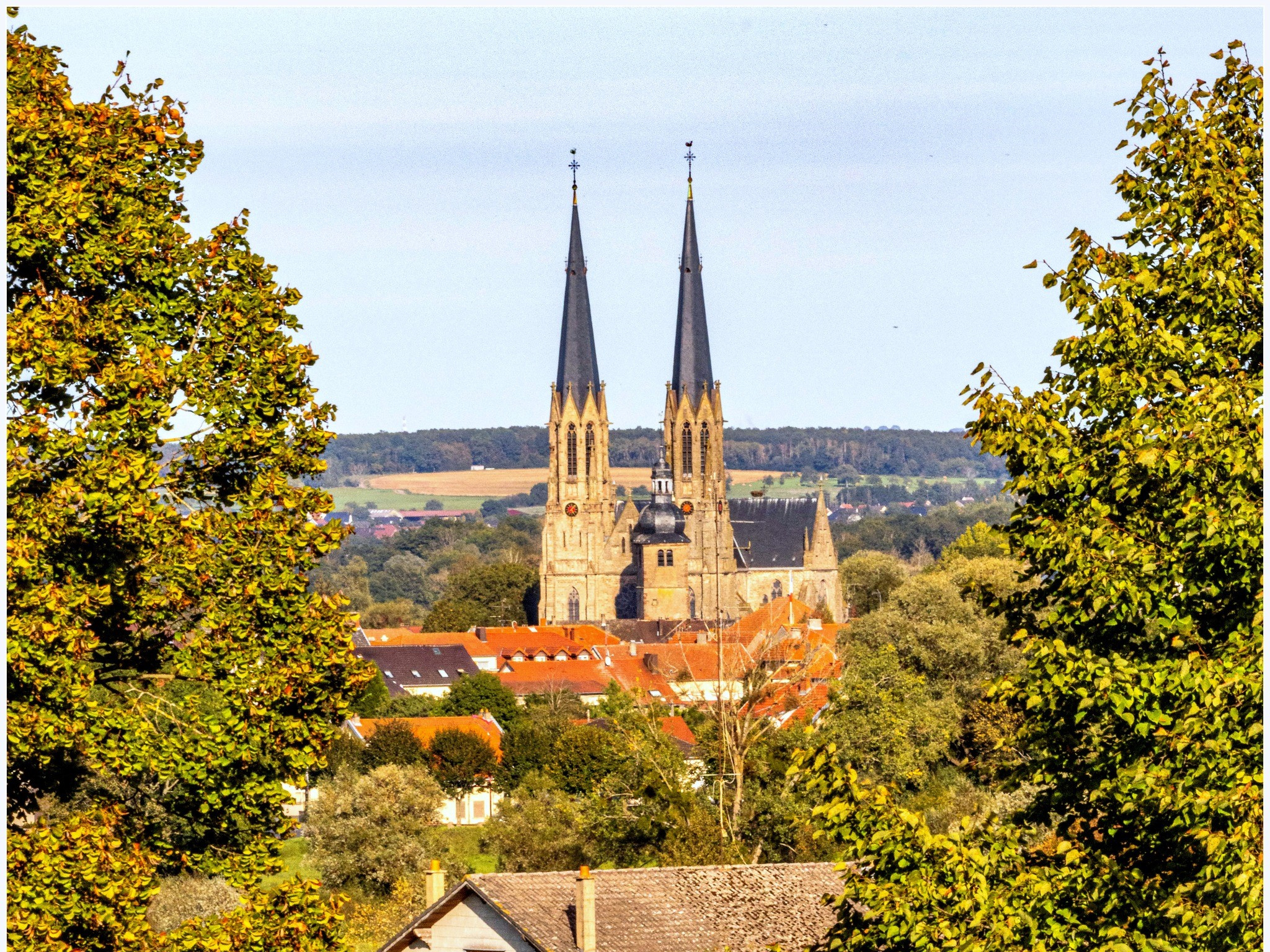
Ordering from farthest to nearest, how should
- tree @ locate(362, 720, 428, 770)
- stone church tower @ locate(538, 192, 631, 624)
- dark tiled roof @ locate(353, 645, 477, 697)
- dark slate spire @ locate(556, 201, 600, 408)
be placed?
stone church tower @ locate(538, 192, 631, 624)
dark slate spire @ locate(556, 201, 600, 408)
dark tiled roof @ locate(353, 645, 477, 697)
tree @ locate(362, 720, 428, 770)

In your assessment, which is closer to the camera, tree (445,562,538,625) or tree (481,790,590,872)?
tree (481,790,590,872)

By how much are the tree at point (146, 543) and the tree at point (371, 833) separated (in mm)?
31200

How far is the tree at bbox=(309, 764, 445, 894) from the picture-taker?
43.2 m

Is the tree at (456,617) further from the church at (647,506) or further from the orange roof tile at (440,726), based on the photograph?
the orange roof tile at (440,726)

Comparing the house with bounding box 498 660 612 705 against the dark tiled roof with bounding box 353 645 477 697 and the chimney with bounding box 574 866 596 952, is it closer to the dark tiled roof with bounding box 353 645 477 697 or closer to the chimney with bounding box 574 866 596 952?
the dark tiled roof with bounding box 353 645 477 697

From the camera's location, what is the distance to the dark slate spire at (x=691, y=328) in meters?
125

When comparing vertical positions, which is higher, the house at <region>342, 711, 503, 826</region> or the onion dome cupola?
the onion dome cupola

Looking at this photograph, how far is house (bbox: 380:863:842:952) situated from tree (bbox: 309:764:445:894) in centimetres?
1943

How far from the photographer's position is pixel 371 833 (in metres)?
43.8

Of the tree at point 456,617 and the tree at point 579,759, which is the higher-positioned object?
the tree at point 579,759

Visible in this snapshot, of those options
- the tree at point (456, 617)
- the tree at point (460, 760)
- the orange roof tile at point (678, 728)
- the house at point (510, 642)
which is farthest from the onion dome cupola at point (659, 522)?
the tree at point (460, 760)

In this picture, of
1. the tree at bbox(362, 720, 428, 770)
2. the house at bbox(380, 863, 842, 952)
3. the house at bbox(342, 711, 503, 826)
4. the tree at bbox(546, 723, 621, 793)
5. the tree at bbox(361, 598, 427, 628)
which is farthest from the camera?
the tree at bbox(361, 598, 427, 628)

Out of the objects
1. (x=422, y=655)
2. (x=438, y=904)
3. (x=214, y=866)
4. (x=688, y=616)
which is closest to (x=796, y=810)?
(x=438, y=904)

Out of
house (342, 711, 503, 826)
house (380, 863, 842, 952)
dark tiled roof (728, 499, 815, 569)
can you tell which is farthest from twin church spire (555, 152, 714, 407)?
house (380, 863, 842, 952)
